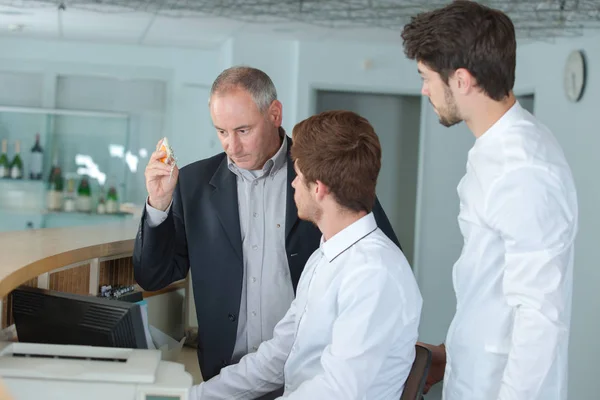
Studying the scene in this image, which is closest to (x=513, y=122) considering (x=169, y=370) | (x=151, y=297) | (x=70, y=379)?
(x=169, y=370)

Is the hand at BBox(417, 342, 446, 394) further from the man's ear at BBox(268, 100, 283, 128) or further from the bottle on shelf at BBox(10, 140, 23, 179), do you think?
the bottle on shelf at BBox(10, 140, 23, 179)

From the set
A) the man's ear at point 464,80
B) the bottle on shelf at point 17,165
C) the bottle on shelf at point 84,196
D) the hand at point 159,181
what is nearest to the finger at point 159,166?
the hand at point 159,181

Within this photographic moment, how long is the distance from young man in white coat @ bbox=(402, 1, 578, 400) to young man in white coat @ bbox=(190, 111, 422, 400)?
136mm

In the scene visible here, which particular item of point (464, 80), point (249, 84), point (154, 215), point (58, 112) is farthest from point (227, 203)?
point (58, 112)

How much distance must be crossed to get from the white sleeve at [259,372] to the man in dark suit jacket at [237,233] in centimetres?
18

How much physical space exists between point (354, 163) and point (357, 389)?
44 centimetres

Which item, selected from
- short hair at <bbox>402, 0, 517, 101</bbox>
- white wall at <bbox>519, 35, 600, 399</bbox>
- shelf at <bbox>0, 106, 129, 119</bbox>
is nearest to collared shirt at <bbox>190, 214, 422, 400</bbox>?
short hair at <bbox>402, 0, 517, 101</bbox>

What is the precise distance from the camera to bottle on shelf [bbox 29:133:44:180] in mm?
6688

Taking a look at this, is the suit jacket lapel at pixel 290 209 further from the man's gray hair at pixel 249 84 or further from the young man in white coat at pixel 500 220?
the young man in white coat at pixel 500 220

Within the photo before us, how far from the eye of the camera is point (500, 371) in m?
1.52

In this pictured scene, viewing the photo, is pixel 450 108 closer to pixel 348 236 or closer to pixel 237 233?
pixel 348 236

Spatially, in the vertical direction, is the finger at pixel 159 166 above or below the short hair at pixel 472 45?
below

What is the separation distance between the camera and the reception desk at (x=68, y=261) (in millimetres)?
1575

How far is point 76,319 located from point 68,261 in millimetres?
370
